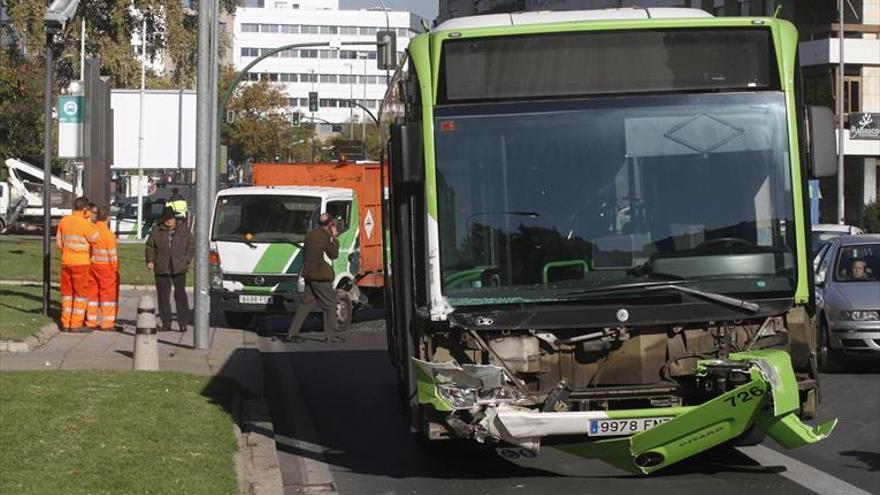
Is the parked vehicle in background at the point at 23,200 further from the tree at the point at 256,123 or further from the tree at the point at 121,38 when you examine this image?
the tree at the point at 256,123

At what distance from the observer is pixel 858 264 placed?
56.3 feet

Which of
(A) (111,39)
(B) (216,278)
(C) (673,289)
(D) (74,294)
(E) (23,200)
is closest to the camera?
(C) (673,289)

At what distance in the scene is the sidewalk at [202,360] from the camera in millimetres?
10359

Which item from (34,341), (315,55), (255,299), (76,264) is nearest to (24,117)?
(255,299)

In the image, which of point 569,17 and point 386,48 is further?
point 386,48

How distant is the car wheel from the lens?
16.3 meters

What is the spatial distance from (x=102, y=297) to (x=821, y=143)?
13591 mm

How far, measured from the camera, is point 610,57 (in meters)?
8.83

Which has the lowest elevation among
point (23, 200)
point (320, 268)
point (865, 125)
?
point (320, 268)

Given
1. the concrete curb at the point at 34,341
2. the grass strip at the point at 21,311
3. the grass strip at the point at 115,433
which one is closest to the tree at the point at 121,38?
the grass strip at the point at 21,311

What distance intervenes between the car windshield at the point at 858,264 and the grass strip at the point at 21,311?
32.8ft

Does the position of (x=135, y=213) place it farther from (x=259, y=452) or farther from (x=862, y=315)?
(x=259, y=452)

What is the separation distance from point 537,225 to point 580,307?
0.58 metres

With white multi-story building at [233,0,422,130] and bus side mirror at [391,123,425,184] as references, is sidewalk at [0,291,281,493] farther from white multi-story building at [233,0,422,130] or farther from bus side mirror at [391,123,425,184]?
white multi-story building at [233,0,422,130]
